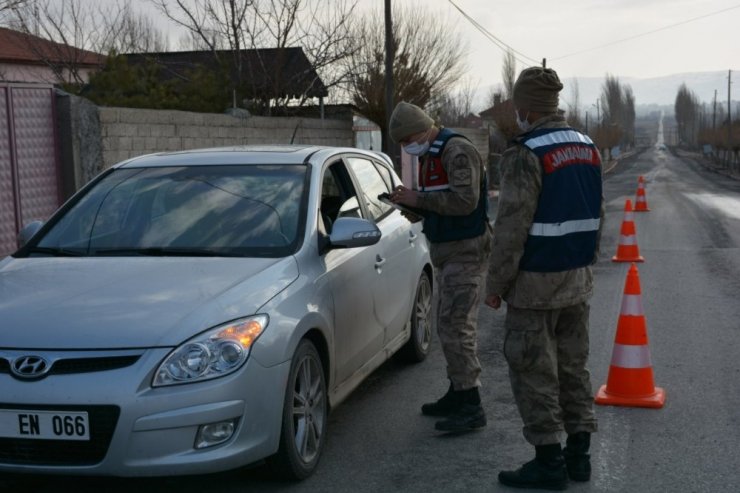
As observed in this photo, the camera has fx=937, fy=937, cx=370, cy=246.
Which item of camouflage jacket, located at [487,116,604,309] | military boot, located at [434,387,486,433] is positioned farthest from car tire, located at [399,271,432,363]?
camouflage jacket, located at [487,116,604,309]

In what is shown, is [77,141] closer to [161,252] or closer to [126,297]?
[161,252]

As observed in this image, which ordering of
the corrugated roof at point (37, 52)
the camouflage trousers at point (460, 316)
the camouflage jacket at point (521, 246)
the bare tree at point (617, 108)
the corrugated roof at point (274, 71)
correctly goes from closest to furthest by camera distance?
the camouflage jacket at point (521, 246)
the camouflage trousers at point (460, 316)
the corrugated roof at point (274, 71)
the corrugated roof at point (37, 52)
the bare tree at point (617, 108)

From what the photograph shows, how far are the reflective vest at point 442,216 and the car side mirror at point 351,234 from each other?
1.64 ft

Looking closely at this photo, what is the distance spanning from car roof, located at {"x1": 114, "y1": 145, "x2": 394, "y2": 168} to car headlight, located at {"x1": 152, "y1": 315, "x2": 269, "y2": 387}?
64.9 inches

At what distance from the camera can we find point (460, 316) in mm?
5293

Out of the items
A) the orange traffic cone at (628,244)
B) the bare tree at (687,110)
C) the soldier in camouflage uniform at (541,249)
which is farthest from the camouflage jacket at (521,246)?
the bare tree at (687,110)

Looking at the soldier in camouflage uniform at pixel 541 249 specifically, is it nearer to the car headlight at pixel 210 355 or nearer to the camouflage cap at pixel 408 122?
the camouflage cap at pixel 408 122

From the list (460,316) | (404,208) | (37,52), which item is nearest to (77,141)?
(404,208)

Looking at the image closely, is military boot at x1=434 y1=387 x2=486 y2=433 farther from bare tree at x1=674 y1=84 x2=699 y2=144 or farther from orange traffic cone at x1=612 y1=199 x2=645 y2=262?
bare tree at x1=674 y1=84 x2=699 y2=144

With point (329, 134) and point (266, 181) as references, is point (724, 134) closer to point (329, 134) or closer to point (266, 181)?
point (329, 134)

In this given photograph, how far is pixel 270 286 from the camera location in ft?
14.2

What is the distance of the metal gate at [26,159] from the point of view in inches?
387

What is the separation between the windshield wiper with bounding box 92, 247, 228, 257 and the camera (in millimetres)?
4703

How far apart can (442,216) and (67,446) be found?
249cm
